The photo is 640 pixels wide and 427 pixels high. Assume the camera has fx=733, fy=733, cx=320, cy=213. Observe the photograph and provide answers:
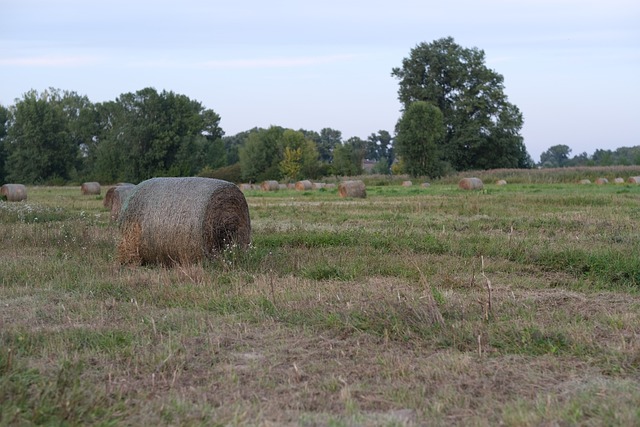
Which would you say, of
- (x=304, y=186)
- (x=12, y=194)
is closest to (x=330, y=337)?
(x=12, y=194)

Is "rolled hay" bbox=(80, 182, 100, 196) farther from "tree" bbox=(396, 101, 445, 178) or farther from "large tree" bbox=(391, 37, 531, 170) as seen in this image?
"large tree" bbox=(391, 37, 531, 170)

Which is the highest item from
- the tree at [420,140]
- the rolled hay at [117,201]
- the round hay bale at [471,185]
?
the tree at [420,140]

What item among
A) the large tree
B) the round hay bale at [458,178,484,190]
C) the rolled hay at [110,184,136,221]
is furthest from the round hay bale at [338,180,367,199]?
the large tree

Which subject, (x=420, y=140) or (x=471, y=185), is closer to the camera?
(x=471, y=185)

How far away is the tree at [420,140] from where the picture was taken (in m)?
62.0

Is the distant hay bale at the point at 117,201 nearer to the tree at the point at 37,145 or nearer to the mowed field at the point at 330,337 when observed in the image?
the mowed field at the point at 330,337

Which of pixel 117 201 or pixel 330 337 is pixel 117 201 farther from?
pixel 330 337

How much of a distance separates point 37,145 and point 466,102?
44.8 m

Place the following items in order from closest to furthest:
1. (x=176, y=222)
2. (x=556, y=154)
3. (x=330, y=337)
Result: (x=330, y=337) < (x=176, y=222) < (x=556, y=154)

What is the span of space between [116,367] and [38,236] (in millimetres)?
8666

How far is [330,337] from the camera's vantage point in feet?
20.5

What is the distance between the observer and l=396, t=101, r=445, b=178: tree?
62.0 meters

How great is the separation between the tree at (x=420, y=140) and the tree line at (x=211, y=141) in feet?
10.3

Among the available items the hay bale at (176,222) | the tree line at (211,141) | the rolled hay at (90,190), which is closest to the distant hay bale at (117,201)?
the hay bale at (176,222)
